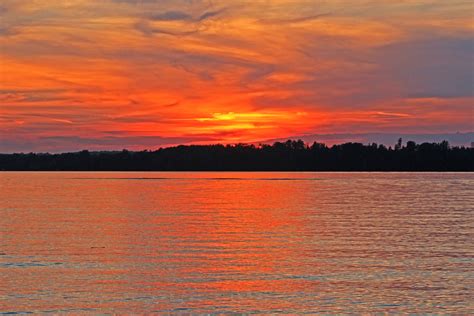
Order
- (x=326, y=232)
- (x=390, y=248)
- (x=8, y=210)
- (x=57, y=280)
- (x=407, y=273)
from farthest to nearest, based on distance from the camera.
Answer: (x=8, y=210) < (x=326, y=232) < (x=390, y=248) < (x=407, y=273) < (x=57, y=280)

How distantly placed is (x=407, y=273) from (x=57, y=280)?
1581cm

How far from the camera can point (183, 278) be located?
31.6 meters

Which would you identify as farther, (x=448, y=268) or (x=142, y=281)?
(x=448, y=268)

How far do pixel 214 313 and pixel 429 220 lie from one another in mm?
40325

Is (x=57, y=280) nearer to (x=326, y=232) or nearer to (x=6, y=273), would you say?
(x=6, y=273)

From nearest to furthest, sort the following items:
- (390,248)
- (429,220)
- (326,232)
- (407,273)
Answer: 1. (407,273)
2. (390,248)
3. (326,232)
4. (429,220)

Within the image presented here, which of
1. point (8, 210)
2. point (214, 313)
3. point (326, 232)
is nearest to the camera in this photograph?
point (214, 313)

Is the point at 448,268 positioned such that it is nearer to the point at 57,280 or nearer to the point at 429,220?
the point at 57,280

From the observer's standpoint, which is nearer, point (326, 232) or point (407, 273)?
point (407, 273)

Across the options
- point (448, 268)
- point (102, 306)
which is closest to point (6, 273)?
point (102, 306)

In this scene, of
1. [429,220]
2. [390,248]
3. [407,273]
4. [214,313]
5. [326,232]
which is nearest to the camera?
[214,313]

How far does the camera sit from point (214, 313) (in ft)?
81.9

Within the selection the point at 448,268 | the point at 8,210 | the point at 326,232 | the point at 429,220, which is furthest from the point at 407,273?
the point at 8,210

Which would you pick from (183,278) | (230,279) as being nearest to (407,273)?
(230,279)
